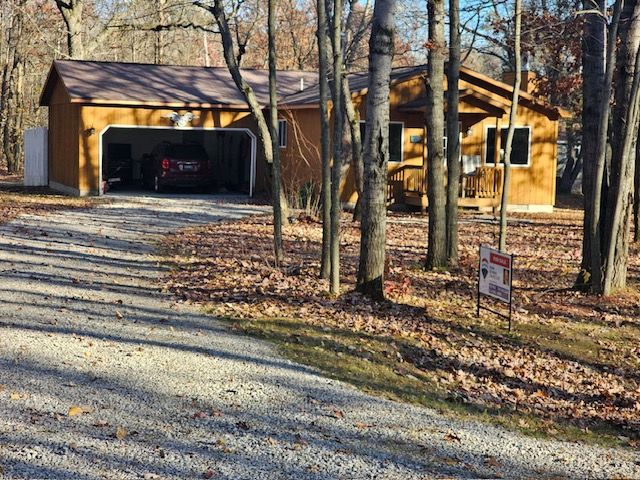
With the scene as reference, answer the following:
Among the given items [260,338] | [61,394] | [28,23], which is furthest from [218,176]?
[61,394]

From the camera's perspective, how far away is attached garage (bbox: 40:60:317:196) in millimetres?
28344

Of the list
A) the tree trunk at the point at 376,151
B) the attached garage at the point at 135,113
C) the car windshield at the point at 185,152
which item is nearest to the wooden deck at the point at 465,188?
the attached garage at the point at 135,113

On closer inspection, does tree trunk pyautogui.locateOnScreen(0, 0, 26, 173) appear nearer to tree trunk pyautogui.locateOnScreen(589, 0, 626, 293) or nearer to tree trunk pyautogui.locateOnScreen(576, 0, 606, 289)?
tree trunk pyautogui.locateOnScreen(576, 0, 606, 289)

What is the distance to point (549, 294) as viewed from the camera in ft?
45.9

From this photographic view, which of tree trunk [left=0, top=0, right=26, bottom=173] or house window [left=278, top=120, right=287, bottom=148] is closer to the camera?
house window [left=278, top=120, right=287, bottom=148]

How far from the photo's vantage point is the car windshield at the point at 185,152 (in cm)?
3052

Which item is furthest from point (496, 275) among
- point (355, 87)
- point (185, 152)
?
point (185, 152)

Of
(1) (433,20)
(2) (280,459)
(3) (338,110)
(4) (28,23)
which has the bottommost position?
(2) (280,459)

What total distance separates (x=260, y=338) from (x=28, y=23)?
3558 cm

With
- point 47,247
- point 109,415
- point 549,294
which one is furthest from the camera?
point 47,247

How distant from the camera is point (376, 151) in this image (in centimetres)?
1164

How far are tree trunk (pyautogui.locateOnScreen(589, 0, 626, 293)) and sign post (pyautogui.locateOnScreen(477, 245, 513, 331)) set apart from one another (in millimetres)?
2431

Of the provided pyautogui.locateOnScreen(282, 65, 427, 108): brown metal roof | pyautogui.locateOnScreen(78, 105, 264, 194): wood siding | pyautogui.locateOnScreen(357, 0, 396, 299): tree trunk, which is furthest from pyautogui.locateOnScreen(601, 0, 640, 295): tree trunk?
pyautogui.locateOnScreen(78, 105, 264, 194): wood siding

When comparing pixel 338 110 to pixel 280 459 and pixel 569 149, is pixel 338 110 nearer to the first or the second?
pixel 280 459
